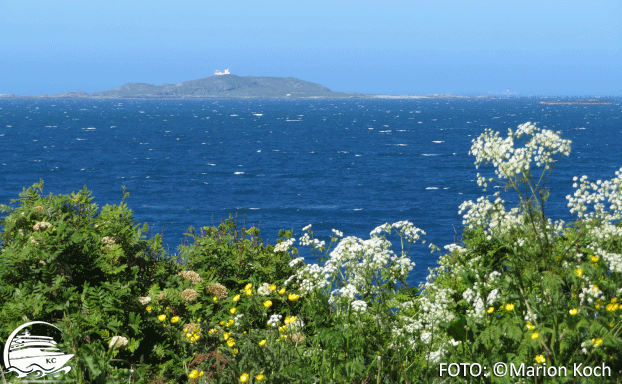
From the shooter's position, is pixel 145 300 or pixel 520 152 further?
pixel 145 300

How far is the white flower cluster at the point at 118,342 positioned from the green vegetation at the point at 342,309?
11mm

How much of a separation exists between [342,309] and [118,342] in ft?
5.43

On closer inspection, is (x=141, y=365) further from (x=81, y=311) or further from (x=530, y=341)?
(x=530, y=341)

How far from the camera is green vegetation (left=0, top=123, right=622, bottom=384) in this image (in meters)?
3.29

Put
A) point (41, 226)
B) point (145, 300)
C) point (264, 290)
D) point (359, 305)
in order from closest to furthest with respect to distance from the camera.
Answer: point (359, 305)
point (145, 300)
point (41, 226)
point (264, 290)

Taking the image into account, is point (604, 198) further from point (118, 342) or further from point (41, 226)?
point (41, 226)

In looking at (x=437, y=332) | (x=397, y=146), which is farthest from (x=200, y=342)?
(x=397, y=146)

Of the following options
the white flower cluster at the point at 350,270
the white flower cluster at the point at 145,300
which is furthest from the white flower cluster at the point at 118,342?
the white flower cluster at the point at 350,270

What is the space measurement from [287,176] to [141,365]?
2333 inches

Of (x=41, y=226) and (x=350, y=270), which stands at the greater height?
(x=41, y=226)

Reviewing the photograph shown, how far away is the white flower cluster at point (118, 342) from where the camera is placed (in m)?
3.62

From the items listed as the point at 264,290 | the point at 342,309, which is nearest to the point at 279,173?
the point at 264,290

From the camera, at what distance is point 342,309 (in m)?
4.05

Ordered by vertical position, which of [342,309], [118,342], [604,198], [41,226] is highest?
[604,198]
